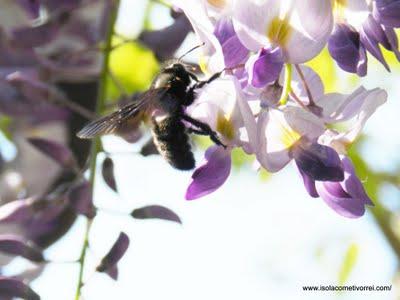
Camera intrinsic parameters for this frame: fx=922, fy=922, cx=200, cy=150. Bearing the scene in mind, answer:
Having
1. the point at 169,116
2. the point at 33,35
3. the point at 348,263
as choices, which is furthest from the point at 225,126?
the point at 348,263

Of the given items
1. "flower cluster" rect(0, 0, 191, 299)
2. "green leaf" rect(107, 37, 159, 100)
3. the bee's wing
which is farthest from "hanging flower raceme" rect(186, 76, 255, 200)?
"green leaf" rect(107, 37, 159, 100)

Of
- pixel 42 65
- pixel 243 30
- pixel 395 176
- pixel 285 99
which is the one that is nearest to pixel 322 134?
pixel 285 99

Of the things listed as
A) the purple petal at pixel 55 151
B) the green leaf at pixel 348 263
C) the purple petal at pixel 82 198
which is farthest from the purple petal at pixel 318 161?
the green leaf at pixel 348 263

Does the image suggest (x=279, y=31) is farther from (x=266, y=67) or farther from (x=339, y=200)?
(x=339, y=200)

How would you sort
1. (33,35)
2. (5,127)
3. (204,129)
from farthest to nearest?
1. (5,127)
2. (33,35)
3. (204,129)

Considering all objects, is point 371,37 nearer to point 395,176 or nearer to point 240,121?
point 240,121

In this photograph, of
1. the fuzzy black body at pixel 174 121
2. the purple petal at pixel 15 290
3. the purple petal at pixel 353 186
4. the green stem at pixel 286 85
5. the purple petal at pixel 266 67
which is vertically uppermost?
the purple petal at pixel 266 67

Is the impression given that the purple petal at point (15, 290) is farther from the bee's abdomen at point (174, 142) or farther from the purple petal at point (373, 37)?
the purple petal at point (373, 37)
